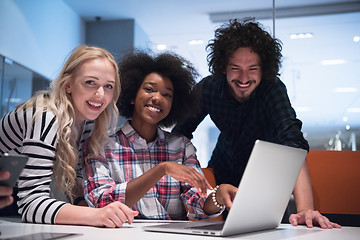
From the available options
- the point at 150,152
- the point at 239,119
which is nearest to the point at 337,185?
the point at 239,119

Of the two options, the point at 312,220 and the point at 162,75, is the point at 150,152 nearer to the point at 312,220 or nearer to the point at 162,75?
the point at 162,75

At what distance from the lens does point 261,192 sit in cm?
94

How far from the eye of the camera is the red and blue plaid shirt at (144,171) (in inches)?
56.2

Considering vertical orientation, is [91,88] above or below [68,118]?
above

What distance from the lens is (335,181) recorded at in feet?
6.41

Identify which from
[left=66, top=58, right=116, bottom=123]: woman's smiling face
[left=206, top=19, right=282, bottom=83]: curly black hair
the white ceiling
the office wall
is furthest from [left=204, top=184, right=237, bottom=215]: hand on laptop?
the office wall

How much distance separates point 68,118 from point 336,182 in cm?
130

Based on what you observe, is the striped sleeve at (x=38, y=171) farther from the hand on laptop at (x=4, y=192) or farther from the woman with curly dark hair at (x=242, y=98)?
the woman with curly dark hair at (x=242, y=98)

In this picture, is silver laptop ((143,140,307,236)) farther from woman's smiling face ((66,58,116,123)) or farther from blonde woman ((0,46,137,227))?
woman's smiling face ((66,58,116,123))

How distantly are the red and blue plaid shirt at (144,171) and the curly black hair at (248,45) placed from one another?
1.36ft

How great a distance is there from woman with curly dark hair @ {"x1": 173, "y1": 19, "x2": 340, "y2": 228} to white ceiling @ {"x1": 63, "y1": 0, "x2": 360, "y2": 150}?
1.35 metres

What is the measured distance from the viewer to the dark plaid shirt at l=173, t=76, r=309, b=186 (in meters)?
1.69

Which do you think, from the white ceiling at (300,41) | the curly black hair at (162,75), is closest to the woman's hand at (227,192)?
the curly black hair at (162,75)

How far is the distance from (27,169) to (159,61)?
847 mm
